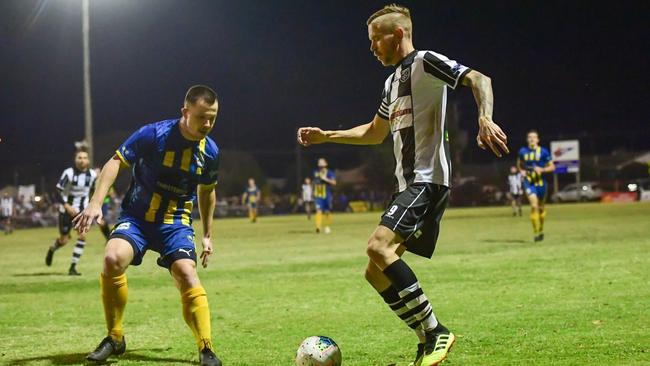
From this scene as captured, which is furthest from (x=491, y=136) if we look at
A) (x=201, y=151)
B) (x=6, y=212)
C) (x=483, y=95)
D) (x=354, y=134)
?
(x=6, y=212)

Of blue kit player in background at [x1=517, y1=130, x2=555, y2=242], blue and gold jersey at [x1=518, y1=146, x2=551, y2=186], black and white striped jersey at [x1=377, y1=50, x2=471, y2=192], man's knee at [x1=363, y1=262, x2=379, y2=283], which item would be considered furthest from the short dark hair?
blue and gold jersey at [x1=518, y1=146, x2=551, y2=186]

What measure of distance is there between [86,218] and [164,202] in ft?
3.11

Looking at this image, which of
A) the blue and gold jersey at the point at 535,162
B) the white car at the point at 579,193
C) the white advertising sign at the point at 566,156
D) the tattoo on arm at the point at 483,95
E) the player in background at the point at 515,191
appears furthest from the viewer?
the white advertising sign at the point at 566,156

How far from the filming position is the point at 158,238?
7094 mm

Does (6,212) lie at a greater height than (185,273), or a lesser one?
lesser

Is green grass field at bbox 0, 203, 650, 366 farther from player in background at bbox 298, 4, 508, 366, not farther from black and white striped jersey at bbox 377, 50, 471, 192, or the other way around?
black and white striped jersey at bbox 377, 50, 471, 192

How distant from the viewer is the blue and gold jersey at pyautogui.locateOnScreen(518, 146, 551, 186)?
19719 millimetres

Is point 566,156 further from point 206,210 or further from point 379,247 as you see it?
point 379,247

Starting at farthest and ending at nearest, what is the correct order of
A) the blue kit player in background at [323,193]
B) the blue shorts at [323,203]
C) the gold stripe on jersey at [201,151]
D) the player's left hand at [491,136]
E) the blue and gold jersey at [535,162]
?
the blue shorts at [323,203] < the blue kit player in background at [323,193] < the blue and gold jersey at [535,162] < the gold stripe on jersey at [201,151] < the player's left hand at [491,136]

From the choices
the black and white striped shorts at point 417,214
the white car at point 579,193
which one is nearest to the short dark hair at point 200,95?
the black and white striped shorts at point 417,214

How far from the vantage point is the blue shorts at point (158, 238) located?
695 centimetres

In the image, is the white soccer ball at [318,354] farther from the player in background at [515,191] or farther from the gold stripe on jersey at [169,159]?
the player in background at [515,191]

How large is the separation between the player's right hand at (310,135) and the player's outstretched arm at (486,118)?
1.57 m

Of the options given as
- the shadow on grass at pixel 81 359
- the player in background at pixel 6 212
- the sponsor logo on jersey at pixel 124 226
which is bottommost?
the player in background at pixel 6 212
